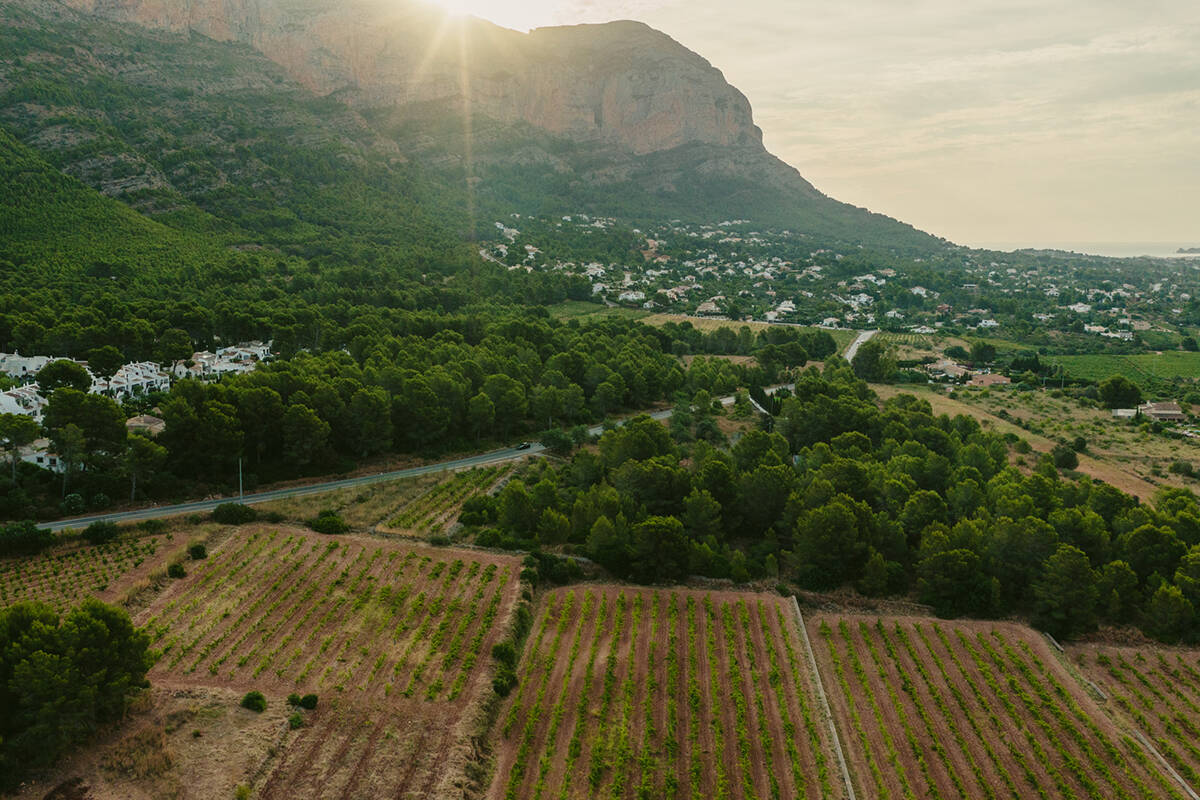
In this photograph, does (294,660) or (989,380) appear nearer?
(294,660)

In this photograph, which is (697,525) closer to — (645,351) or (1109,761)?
(1109,761)

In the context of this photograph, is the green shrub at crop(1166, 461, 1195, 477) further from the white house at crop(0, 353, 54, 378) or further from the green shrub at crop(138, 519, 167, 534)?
the white house at crop(0, 353, 54, 378)

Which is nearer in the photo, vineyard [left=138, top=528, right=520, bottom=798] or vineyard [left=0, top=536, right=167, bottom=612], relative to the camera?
vineyard [left=138, top=528, right=520, bottom=798]

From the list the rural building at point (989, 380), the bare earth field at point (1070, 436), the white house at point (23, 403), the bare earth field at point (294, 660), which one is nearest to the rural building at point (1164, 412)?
the bare earth field at point (1070, 436)

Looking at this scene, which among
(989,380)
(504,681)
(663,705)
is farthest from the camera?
(989,380)

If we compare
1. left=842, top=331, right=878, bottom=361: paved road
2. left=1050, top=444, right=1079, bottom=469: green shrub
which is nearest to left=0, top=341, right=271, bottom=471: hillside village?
left=1050, top=444, right=1079, bottom=469: green shrub

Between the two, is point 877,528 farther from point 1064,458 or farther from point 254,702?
point 1064,458

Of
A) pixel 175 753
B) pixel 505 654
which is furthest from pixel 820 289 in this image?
pixel 175 753
